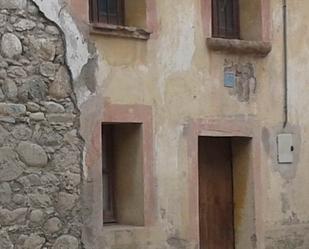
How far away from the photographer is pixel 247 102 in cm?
1115

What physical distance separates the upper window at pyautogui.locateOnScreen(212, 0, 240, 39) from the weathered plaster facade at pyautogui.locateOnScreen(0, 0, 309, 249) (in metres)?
0.18

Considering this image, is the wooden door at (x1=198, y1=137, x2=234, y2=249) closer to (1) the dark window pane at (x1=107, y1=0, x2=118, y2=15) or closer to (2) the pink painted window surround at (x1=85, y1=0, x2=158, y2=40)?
(2) the pink painted window surround at (x1=85, y1=0, x2=158, y2=40)

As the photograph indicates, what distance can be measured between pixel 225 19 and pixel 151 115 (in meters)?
2.10

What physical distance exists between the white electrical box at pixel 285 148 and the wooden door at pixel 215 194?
24.9 inches

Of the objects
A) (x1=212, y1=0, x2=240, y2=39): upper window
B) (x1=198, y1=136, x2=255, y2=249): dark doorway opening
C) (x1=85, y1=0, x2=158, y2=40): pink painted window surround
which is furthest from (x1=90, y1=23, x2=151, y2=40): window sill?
(x1=198, y1=136, x2=255, y2=249): dark doorway opening

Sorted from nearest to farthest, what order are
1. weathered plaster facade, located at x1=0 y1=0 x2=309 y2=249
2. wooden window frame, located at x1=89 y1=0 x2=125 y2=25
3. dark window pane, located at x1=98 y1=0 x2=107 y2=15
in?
weathered plaster facade, located at x1=0 y1=0 x2=309 y2=249
wooden window frame, located at x1=89 y1=0 x2=125 y2=25
dark window pane, located at x1=98 y1=0 x2=107 y2=15

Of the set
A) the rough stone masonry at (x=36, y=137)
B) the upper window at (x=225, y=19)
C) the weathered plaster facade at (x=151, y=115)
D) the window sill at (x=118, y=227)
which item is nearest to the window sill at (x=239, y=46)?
the weathered plaster facade at (x=151, y=115)

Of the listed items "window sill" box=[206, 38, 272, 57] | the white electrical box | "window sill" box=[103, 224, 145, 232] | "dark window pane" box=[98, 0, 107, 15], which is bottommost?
"window sill" box=[103, 224, 145, 232]

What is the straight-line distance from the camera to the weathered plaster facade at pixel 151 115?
888 cm

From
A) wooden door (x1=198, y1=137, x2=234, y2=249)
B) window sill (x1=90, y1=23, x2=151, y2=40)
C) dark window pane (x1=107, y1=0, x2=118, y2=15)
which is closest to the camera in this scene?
window sill (x1=90, y1=23, x2=151, y2=40)

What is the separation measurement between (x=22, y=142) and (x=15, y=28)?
3.65ft

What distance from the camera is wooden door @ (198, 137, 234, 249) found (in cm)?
1126

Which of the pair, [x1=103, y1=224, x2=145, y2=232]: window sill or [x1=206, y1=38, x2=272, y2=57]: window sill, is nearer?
[x1=103, y1=224, x2=145, y2=232]: window sill

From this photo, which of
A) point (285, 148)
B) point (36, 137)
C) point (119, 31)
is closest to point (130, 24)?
point (119, 31)
